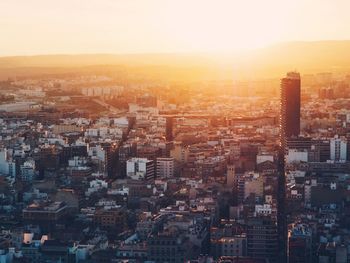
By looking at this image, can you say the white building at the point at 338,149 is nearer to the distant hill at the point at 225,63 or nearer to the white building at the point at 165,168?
the white building at the point at 165,168

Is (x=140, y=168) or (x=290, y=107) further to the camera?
(x=290, y=107)

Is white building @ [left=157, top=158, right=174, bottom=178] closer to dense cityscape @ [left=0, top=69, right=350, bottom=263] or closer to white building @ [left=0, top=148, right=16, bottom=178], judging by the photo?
dense cityscape @ [left=0, top=69, right=350, bottom=263]

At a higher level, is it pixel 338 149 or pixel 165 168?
pixel 338 149

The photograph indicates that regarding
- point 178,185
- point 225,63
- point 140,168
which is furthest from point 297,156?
point 225,63

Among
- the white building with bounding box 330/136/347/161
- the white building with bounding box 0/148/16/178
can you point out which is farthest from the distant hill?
the white building with bounding box 0/148/16/178

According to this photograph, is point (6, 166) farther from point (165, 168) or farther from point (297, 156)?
point (297, 156)

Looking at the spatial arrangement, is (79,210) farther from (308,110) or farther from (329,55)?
(329,55)
